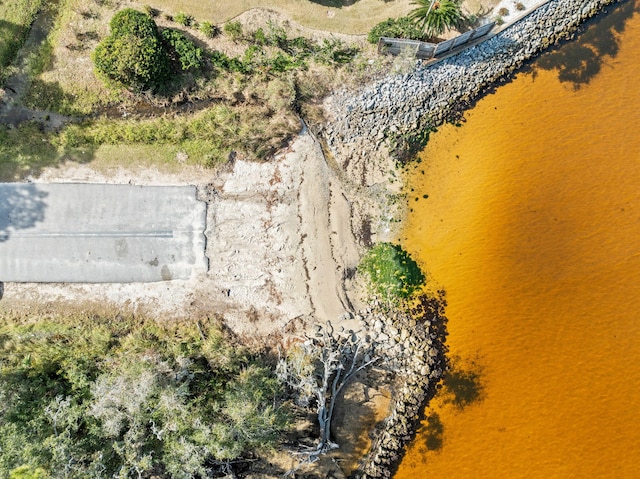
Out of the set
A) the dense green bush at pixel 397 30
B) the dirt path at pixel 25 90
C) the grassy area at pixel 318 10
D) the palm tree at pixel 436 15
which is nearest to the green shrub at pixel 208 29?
the grassy area at pixel 318 10

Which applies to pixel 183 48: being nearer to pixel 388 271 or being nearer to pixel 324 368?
pixel 388 271

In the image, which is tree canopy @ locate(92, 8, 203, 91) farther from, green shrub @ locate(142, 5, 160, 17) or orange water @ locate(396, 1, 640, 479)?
orange water @ locate(396, 1, 640, 479)

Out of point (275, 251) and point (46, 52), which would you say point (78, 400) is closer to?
point (275, 251)

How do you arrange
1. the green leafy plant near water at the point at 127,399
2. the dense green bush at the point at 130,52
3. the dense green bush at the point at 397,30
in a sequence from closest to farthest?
the green leafy plant near water at the point at 127,399 < the dense green bush at the point at 130,52 < the dense green bush at the point at 397,30

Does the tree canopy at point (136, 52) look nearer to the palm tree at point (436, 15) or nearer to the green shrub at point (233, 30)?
the green shrub at point (233, 30)

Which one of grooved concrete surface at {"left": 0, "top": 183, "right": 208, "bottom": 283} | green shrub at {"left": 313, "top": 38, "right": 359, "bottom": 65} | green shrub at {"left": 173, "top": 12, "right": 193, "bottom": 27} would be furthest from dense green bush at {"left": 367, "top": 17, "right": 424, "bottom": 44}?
grooved concrete surface at {"left": 0, "top": 183, "right": 208, "bottom": 283}

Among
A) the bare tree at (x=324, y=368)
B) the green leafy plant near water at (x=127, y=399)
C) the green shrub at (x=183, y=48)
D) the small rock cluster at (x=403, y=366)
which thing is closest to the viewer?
the green leafy plant near water at (x=127, y=399)
